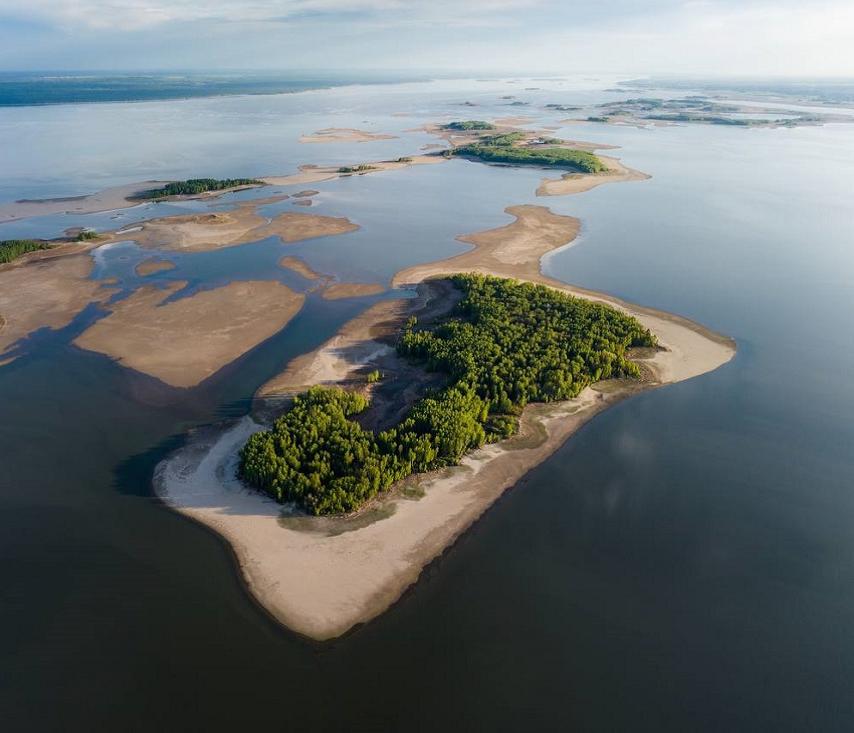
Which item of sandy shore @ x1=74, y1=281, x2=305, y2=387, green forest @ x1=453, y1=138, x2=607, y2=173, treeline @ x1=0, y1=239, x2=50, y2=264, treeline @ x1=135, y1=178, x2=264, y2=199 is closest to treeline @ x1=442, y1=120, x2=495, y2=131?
green forest @ x1=453, y1=138, x2=607, y2=173

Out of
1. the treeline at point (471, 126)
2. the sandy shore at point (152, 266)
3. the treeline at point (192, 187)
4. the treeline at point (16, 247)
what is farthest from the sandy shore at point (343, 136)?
the sandy shore at point (152, 266)

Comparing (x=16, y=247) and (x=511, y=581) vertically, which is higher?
(x=16, y=247)

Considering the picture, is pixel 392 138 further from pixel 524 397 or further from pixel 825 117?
pixel 825 117

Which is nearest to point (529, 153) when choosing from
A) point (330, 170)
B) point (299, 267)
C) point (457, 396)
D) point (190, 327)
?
point (330, 170)

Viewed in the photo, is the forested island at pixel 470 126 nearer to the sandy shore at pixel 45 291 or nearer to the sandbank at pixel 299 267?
the sandbank at pixel 299 267

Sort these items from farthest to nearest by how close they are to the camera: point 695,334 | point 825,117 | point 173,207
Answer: point 825,117 < point 173,207 < point 695,334

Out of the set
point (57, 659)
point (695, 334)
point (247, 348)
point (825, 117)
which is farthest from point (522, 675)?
point (825, 117)

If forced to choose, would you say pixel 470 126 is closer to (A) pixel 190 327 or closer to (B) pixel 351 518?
(A) pixel 190 327

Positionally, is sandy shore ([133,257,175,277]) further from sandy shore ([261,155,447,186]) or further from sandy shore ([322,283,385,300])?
sandy shore ([261,155,447,186])
